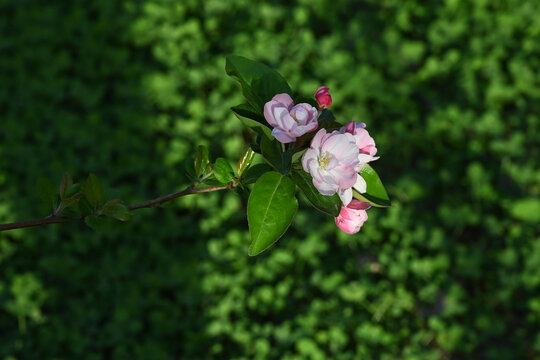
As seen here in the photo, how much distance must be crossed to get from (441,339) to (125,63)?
2.04m

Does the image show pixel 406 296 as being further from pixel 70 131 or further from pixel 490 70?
pixel 70 131

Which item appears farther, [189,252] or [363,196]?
[189,252]

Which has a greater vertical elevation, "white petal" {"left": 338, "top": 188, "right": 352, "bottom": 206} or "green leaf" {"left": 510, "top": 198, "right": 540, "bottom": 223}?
"green leaf" {"left": 510, "top": 198, "right": 540, "bottom": 223}

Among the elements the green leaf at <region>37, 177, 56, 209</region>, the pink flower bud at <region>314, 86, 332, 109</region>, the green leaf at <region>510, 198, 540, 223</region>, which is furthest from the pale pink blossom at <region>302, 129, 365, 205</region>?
the green leaf at <region>510, 198, 540, 223</region>

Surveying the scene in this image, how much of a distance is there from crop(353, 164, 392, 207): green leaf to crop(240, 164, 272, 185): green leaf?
0.16 m

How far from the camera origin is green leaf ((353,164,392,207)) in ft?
2.86

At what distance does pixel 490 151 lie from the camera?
2.60 m

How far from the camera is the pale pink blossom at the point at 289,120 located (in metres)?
0.80

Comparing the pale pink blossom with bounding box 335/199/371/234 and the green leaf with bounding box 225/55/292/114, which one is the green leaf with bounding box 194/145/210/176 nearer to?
the green leaf with bounding box 225/55/292/114

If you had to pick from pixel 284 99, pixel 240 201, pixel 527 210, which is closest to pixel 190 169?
pixel 284 99

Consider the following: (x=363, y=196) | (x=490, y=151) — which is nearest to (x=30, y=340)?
(x=363, y=196)

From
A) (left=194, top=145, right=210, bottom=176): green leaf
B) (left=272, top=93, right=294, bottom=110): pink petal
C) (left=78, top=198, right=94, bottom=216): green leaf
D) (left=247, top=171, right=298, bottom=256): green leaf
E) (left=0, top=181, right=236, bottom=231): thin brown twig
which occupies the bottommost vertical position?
(left=247, top=171, right=298, bottom=256): green leaf

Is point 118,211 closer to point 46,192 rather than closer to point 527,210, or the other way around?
point 46,192

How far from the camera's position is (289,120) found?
0.80 m
